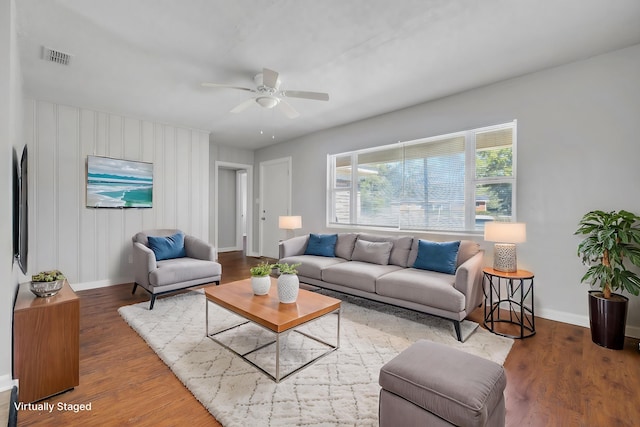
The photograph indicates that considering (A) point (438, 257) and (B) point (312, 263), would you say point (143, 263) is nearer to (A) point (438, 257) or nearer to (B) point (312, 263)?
(B) point (312, 263)

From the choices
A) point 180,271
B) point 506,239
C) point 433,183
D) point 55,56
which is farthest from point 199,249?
point 506,239

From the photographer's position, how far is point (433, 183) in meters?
3.87

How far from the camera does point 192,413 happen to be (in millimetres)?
1655

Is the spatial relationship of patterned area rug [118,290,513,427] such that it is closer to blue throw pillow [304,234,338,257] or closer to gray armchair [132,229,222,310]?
gray armchair [132,229,222,310]

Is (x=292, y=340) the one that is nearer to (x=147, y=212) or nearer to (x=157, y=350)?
(x=157, y=350)

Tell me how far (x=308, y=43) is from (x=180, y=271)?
111 inches

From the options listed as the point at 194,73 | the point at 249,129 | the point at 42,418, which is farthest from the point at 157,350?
the point at 249,129

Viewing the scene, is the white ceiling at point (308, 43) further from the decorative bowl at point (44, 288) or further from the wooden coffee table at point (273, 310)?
the wooden coffee table at point (273, 310)

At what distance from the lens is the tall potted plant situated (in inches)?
92.2

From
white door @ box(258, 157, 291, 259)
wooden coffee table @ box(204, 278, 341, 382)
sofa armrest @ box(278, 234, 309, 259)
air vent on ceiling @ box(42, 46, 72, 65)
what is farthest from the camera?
white door @ box(258, 157, 291, 259)

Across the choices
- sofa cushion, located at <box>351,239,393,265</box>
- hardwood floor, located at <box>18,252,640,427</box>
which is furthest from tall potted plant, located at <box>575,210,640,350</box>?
sofa cushion, located at <box>351,239,393,265</box>

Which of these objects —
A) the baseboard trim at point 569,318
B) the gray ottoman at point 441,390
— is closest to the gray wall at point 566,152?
the baseboard trim at point 569,318

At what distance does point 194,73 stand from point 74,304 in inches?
94.5

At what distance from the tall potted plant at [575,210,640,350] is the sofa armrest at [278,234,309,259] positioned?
3.28 m
